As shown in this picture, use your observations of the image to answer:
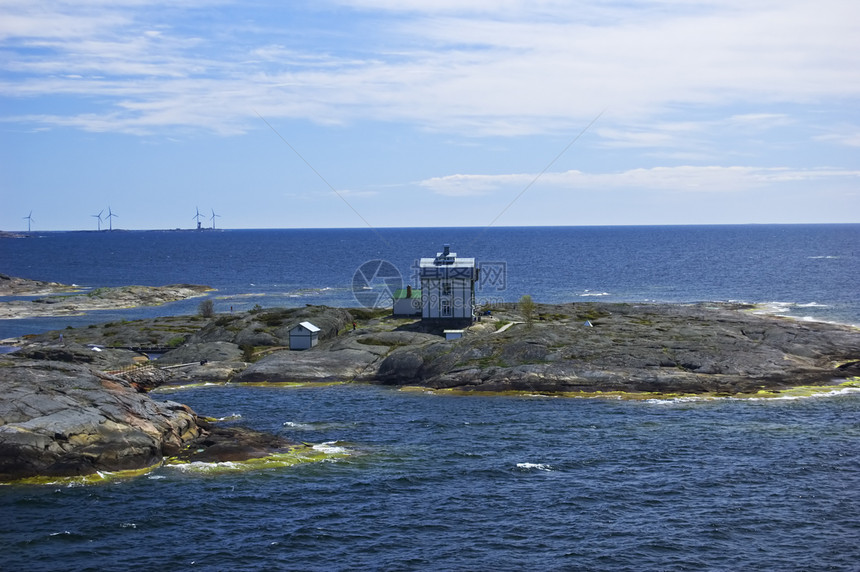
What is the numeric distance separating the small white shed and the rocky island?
43.8 inches

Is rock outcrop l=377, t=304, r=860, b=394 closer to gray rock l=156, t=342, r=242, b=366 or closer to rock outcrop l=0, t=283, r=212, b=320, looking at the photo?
gray rock l=156, t=342, r=242, b=366

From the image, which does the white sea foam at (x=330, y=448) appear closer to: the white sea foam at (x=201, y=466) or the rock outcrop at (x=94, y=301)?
the white sea foam at (x=201, y=466)

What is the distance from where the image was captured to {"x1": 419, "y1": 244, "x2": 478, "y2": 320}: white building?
282 feet

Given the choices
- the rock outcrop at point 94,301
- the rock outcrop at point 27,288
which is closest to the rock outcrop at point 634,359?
the rock outcrop at point 94,301

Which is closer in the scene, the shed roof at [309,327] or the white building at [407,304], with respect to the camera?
the shed roof at [309,327]

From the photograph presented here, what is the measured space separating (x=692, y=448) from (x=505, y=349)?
24.3 metres

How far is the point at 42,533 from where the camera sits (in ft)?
123

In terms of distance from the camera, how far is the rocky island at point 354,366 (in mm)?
47438

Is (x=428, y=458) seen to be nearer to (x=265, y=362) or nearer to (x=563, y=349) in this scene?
(x=563, y=349)

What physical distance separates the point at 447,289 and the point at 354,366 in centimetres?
1669

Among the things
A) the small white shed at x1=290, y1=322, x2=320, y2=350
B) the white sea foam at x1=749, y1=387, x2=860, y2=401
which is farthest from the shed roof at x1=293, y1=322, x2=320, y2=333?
the white sea foam at x1=749, y1=387, x2=860, y2=401

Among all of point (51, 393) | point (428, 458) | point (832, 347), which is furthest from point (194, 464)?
point (832, 347)

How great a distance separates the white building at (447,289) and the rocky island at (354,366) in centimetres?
193

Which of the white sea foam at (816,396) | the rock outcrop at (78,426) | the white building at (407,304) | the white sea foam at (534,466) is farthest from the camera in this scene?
the white building at (407,304)
